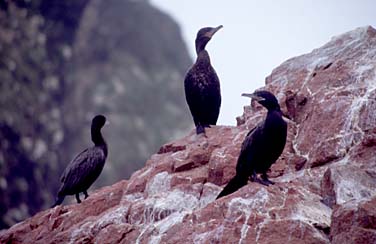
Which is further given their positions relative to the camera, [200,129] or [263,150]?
[200,129]

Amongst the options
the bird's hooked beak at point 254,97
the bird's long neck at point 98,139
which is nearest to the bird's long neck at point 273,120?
the bird's hooked beak at point 254,97

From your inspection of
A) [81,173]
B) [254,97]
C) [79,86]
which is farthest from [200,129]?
[79,86]

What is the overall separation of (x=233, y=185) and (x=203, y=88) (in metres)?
3.54

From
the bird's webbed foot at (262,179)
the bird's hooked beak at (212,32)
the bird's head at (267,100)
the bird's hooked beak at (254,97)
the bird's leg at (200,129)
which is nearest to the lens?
the bird's webbed foot at (262,179)

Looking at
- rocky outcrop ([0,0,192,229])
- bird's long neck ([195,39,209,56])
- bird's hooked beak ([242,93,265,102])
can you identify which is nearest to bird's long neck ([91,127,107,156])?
bird's long neck ([195,39,209,56])

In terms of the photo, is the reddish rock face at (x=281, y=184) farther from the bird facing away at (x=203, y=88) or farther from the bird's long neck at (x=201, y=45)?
the bird's long neck at (x=201, y=45)

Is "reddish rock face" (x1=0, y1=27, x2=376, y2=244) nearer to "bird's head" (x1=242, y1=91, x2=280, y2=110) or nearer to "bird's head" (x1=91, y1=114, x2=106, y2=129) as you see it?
"bird's head" (x1=242, y1=91, x2=280, y2=110)

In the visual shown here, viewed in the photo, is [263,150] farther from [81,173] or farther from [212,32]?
[212,32]

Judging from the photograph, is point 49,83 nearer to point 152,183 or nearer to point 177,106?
point 177,106

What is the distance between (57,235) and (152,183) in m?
1.43

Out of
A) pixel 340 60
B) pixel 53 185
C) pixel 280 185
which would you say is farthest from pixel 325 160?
pixel 53 185

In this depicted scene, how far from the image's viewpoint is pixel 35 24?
42.3m

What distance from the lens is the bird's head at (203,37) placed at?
13.1 m

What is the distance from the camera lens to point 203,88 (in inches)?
510
